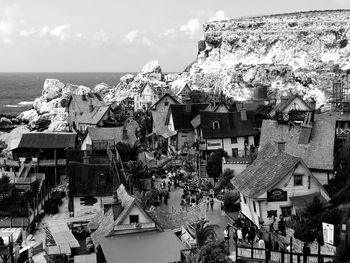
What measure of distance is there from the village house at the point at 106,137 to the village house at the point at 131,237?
24812mm

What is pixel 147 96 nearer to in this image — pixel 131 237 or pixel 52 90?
pixel 52 90

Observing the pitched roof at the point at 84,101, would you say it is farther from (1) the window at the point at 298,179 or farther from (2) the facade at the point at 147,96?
(1) the window at the point at 298,179

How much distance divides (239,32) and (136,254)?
110m

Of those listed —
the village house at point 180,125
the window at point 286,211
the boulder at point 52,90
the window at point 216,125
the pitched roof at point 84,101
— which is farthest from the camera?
the boulder at point 52,90

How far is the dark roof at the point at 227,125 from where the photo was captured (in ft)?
185

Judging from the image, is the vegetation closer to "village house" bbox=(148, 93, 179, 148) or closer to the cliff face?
"village house" bbox=(148, 93, 179, 148)

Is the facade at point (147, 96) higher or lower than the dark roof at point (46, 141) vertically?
higher

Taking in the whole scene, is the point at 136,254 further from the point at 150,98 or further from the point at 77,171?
the point at 150,98

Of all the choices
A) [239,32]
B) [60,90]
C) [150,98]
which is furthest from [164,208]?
[60,90]

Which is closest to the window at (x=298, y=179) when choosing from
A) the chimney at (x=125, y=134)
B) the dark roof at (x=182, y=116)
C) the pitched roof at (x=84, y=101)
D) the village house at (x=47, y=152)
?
the village house at (x=47, y=152)

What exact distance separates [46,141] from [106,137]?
6610mm

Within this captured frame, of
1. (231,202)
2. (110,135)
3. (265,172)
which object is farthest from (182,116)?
(265,172)

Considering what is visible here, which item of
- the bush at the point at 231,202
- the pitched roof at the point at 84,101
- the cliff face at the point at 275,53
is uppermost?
the cliff face at the point at 275,53

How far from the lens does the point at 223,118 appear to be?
57906 millimetres
